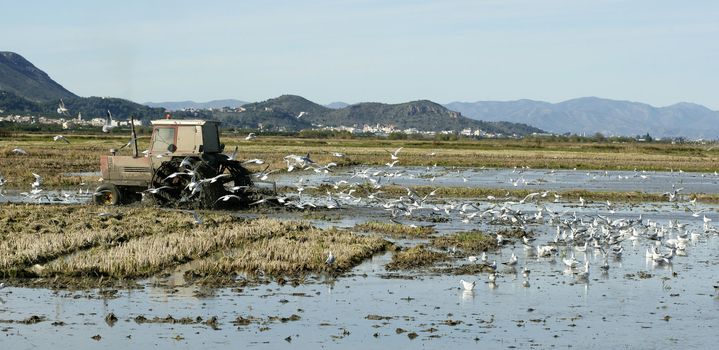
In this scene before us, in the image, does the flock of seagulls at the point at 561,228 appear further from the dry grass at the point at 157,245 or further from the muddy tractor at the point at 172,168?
the dry grass at the point at 157,245

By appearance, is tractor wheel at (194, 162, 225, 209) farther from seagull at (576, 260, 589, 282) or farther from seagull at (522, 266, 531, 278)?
seagull at (576, 260, 589, 282)

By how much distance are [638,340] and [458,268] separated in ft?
20.4

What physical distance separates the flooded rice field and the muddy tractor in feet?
25.3

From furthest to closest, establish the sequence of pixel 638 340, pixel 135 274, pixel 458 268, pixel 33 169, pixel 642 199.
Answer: pixel 33 169 < pixel 642 199 < pixel 458 268 < pixel 135 274 < pixel 638 340

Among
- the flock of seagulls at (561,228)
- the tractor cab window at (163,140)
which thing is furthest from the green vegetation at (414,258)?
the tractor cab window at (163,140)

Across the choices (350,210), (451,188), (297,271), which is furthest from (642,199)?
(297,271)

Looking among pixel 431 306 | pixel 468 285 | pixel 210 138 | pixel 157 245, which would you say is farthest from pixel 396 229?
pixel 431 306

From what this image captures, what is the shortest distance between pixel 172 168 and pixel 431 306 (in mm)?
14667

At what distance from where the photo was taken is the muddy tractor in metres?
28.5

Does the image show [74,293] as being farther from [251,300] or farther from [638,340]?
[638,340]

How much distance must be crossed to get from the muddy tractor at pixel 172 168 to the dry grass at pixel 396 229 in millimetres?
4849

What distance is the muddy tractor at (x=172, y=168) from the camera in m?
28.5

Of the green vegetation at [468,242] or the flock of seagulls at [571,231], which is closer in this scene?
the flock of seagulls at [571,231]

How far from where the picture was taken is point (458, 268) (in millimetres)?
19484
